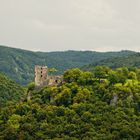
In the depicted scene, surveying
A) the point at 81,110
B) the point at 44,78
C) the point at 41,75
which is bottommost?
the point at 81,110

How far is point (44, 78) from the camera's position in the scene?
422 ft

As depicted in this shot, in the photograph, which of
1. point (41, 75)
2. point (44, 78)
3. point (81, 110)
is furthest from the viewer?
point (44, 78)

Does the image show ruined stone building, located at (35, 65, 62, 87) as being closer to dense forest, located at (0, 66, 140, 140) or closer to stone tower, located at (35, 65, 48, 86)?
stone tower, located at (35, 65, 48, 86)

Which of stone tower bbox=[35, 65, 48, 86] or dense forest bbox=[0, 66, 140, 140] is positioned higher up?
stone tower bbox=[35, 65, 48, 86]

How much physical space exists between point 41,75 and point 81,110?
14.1 metres

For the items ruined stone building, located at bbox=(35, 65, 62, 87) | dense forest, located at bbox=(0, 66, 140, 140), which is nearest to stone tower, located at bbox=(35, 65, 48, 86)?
ruined stone building, located at bbox=(35, 65, 62, 87)

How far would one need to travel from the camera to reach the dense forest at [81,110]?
110000 millimetres

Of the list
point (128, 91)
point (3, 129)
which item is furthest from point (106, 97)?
point (3, 129)

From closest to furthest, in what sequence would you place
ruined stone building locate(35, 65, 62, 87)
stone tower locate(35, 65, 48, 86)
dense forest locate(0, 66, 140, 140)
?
1. dense forest locate(0, 66, 140, 140)
2. stone tower locate(35, 65, 48, 86)
3. ruined stone building locate(35, 65, 62, 87)

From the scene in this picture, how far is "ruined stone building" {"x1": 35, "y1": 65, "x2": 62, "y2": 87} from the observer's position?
127125 mm

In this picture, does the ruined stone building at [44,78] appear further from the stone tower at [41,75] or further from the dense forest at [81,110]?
the dense forest at [81,110]

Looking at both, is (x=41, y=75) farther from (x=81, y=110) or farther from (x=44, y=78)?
(x=81, y=110)

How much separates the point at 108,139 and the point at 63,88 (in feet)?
72.6

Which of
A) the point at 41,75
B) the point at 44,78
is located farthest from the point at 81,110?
the point at 44,78
